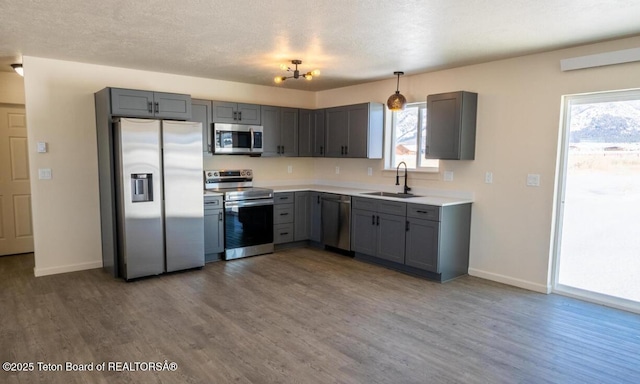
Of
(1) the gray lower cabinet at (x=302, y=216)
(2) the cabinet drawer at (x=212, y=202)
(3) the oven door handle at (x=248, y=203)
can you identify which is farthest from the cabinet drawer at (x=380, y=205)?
(2) the cabinet drawer at (x=212, y=202)

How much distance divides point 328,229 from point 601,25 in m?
3.83

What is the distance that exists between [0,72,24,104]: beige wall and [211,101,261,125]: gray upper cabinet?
8.72ft

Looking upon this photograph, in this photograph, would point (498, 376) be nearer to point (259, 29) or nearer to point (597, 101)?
point (597, 101)

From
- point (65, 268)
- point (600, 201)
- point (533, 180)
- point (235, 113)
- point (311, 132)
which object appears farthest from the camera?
point (311, 132)

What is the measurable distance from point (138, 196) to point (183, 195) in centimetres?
49

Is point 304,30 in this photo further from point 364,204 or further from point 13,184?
point 13,184

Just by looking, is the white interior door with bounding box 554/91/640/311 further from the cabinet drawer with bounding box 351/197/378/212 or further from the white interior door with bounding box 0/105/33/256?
the white interior door with bounding box 0/105/33/256

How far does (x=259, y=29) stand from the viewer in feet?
11.1

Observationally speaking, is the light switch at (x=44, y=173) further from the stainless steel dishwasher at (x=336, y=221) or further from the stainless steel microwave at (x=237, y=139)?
the stainless steel dishwasher at (x=336, y=221)

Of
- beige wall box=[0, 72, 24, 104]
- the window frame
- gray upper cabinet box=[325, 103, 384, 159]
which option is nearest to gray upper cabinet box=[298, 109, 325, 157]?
gray upper cabinet box=[325, 103, 384, 159]

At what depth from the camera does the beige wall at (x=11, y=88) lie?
5.37 meters

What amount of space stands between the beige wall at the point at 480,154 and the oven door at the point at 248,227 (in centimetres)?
158

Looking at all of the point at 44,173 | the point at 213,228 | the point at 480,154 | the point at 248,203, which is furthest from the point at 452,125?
the point at 44,173

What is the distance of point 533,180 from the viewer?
4207 millimetres
